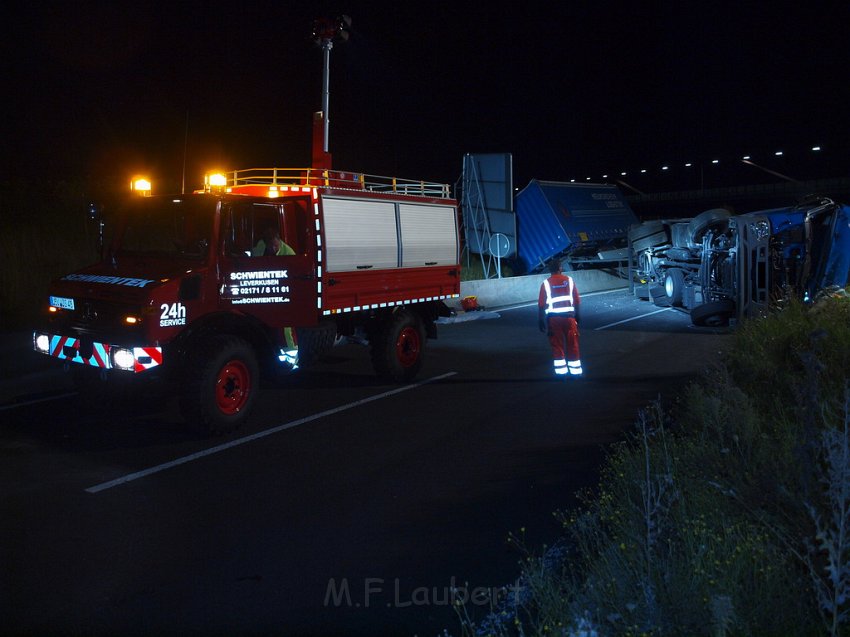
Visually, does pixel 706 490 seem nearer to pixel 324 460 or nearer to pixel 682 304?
pixel 324 460

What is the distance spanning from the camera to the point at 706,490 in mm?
4641

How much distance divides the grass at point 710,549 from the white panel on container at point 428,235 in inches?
197

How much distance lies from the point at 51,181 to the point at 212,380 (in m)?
16.7

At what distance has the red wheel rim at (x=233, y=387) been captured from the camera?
754cm

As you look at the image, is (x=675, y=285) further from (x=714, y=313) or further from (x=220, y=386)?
(x=220, y=386)

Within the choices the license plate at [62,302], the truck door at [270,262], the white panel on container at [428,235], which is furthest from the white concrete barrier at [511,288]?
the license plate at [62,302]

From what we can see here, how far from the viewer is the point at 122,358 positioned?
699 centimetres

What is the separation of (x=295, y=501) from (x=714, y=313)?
39.1 feet

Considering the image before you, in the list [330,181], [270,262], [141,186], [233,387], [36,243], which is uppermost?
[330,181]

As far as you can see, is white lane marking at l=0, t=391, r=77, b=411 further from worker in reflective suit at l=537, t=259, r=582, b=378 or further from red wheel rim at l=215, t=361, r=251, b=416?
worker in reflective suit at l=537, t=259, r=582, b=378

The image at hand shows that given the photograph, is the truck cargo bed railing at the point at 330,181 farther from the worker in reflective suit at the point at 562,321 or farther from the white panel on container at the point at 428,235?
the worker in reflective suit at the point at 562,321

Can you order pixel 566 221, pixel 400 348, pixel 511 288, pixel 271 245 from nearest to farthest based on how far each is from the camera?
pixel 271 245 < pixel 400 348 < pixel 511 288 < pixel 566 221

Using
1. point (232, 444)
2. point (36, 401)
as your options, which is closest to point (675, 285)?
point (232, 444)

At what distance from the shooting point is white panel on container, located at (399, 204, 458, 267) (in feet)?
33.4
